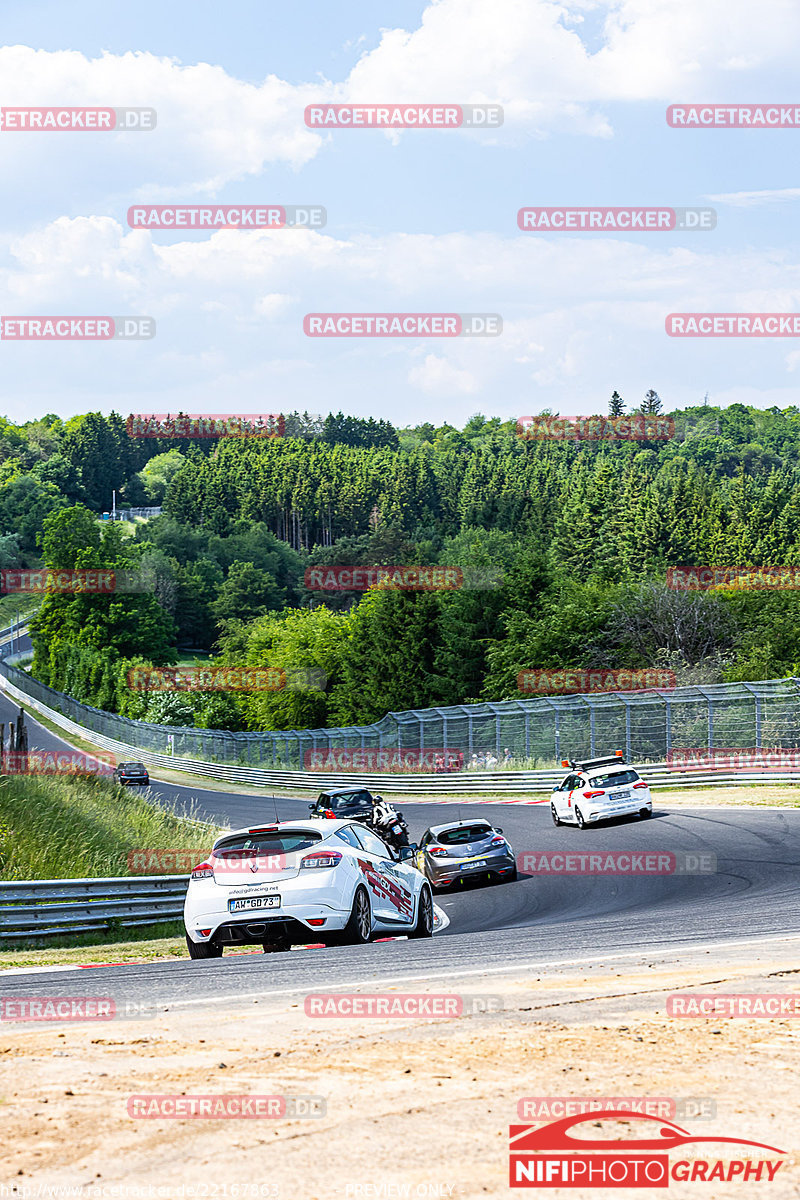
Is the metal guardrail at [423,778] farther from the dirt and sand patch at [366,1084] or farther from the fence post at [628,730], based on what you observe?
the dirt and sand patch at [366,1084]

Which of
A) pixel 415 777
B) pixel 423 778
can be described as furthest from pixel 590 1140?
pixel 415 777

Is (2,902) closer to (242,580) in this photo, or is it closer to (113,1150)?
(113,1150)

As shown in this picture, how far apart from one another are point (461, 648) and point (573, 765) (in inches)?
2078

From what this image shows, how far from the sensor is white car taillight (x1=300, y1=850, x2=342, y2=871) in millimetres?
11633

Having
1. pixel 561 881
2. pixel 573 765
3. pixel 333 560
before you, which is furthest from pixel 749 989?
pixel 333 560

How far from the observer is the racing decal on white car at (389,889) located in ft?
40.2

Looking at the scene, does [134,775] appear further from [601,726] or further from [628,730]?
[628,730]

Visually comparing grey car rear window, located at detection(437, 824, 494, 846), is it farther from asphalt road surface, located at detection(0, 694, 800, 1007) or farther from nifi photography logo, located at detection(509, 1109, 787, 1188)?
nifi photography logo, located at detection(509, 1109, 787, 1188)

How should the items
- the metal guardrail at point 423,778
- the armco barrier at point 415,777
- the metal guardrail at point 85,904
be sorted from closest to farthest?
the metal guardrail at point 85,904
the armco barrier at point 415,777
the metal guardrail at point 423,778

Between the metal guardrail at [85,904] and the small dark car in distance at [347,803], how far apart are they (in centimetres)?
1249

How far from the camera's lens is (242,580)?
15912 cm

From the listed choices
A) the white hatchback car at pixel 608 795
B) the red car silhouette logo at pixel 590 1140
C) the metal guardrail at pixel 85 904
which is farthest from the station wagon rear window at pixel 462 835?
the red car silhouette logo at pixel 590 1140

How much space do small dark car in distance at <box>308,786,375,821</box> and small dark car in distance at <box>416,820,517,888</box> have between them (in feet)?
A: 25.6

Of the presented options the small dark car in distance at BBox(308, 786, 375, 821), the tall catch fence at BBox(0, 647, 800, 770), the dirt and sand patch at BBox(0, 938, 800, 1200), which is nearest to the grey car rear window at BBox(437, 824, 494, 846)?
the small dark car in distance at BBox(308, 786, 375, 821)
